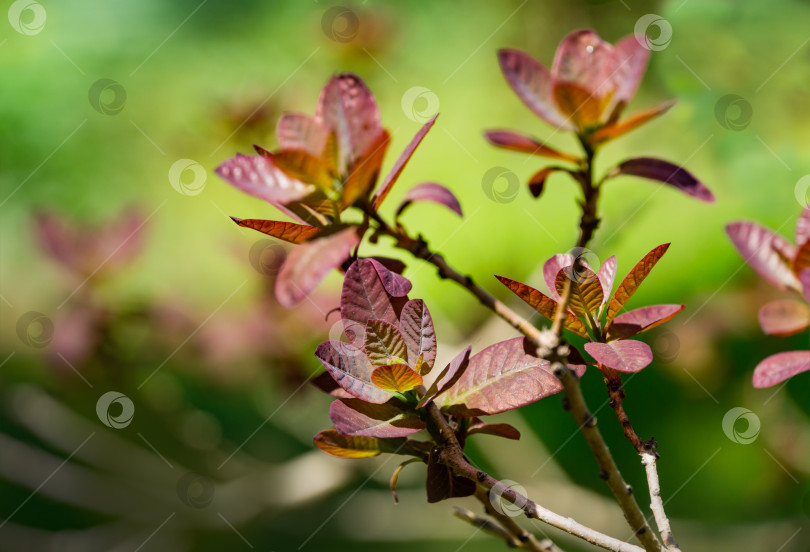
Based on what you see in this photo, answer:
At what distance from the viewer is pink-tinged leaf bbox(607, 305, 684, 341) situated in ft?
1.30

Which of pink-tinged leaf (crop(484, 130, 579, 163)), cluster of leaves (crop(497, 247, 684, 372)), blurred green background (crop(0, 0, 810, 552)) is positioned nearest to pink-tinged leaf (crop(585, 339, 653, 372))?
cluster of leaves (crop(497, 247, 684, 372))

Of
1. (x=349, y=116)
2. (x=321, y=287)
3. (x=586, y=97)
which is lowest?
(x=321, y=287)

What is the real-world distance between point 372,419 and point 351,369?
0.03 metres

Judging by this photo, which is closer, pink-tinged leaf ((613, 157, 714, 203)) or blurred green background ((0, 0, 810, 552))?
pink-tinged leaf ((613, 157, 714, 203))

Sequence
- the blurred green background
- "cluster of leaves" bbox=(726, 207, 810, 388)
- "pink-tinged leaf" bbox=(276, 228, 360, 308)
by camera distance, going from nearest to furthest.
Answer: "pink-tinged leaf" bbox=(276, 228, 360, 308), "cluster of leaves" bbox=(726, 207, 810, 388), the blurred green background

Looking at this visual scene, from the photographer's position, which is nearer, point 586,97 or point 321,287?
point 586,97

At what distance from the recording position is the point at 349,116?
1.29ft

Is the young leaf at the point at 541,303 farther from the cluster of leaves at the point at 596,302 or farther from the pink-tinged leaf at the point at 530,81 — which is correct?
the pink-tinged leaf at the point at 530,81

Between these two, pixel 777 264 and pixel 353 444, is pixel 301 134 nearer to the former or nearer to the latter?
pixel 353 444

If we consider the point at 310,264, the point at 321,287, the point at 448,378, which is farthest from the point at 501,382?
the point at 321,287

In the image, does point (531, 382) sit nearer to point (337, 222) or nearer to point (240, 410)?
point (337, 222)

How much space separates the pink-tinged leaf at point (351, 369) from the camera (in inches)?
15.1

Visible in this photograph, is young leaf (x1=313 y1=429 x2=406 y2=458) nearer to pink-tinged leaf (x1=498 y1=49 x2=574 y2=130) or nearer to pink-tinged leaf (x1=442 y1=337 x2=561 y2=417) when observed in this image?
pink-tinged leaf (x1=442 y1=337 x2=561 y2=417)

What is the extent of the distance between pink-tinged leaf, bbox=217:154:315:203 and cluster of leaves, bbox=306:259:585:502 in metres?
0.06
